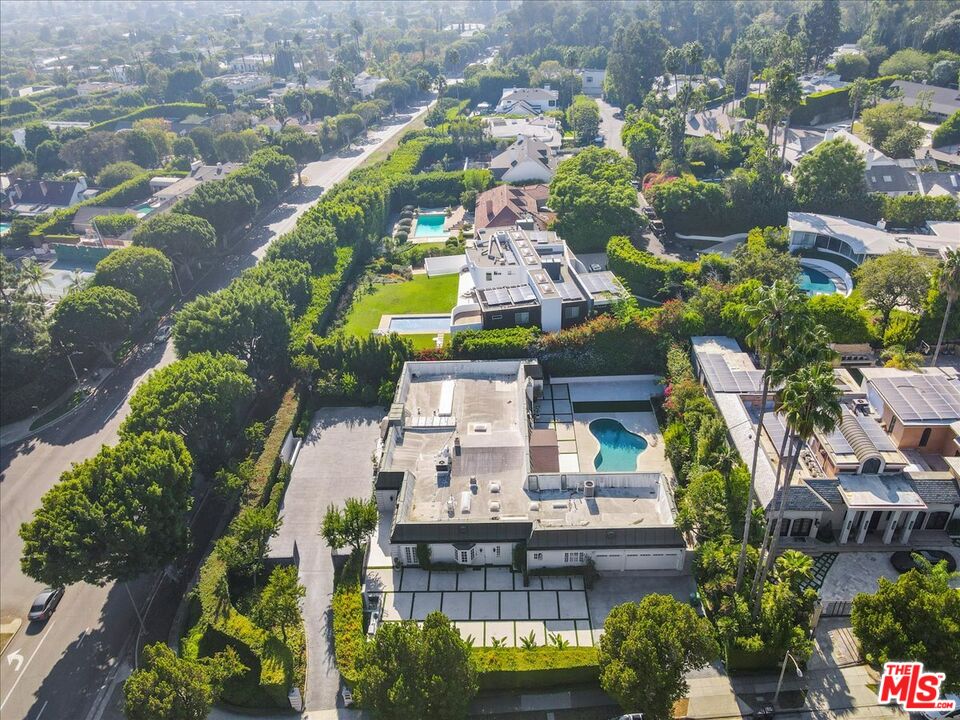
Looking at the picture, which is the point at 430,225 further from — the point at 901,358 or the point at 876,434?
the point at 876,434

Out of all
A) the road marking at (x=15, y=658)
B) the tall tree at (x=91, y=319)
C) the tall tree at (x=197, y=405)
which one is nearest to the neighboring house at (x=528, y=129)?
the tall tree at (x=91, y=319)

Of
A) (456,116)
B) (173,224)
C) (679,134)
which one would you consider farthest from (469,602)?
(456,116)

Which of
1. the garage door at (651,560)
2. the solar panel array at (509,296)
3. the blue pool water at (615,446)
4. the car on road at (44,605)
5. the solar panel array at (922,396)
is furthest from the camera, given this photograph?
the solar panel array at (509,296)

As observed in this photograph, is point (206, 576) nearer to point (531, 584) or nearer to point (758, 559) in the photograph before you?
point (531, 584)

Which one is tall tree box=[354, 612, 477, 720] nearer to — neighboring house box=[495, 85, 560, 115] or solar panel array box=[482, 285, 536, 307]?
solar panel array box=[482, 285, 536, 307]

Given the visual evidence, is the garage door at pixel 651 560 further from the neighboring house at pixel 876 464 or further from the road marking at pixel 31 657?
the road marking at pixel 31 657

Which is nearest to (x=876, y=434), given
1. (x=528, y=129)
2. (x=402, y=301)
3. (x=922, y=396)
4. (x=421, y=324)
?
(x=922, y=396)

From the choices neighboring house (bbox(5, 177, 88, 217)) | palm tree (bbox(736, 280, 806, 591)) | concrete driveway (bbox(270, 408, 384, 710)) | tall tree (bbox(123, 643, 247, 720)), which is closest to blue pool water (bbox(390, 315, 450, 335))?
concrete driveway (bbox(270, 408, 384, 710))
